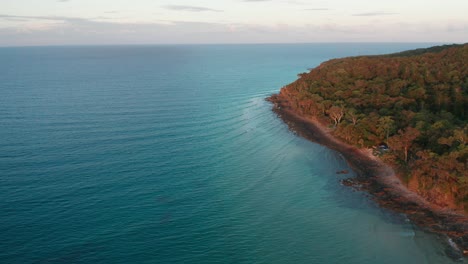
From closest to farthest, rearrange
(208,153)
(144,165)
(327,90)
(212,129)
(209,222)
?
(209,222)
(144,165)
(208,153)
(212,129)
(327,90)

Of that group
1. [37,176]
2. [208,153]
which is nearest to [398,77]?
[208,153]

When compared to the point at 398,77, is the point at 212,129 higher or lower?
lower

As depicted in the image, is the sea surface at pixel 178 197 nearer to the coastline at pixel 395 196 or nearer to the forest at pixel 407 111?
the coastline at pixel 395 196

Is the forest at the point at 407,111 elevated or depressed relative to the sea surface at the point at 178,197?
elevated

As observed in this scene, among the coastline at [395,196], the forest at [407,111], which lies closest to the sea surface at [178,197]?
the coastline at [395,196]

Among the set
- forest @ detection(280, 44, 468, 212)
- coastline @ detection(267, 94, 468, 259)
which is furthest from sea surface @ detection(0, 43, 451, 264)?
forest @ detection(280, 44, 468, 212)

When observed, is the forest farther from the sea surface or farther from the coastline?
the sea surface

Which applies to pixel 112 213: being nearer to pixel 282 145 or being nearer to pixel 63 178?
pixel 63 178
